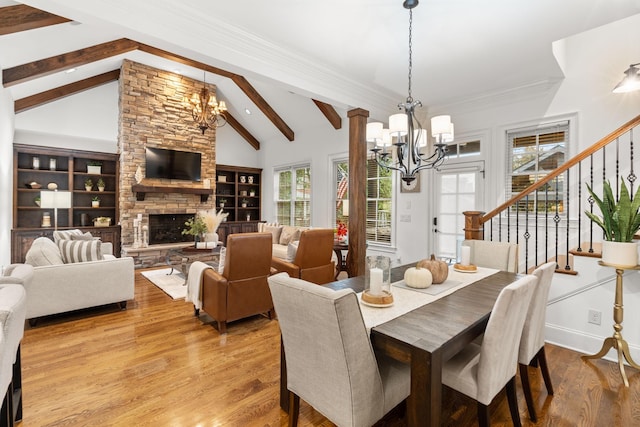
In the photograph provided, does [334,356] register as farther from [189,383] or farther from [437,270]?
[189,383]

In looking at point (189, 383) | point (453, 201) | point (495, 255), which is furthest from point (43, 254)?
point (453, 201)

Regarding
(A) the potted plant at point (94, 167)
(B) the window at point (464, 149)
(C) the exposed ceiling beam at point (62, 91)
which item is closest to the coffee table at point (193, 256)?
(A) the potted plant at point (94, 167)

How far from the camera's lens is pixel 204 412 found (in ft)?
6.32

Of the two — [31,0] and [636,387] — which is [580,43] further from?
[31,0]

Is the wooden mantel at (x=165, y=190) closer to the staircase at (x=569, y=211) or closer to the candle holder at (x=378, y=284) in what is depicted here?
the staircase at (x=569, y=211)

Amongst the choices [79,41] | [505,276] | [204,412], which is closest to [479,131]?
[505,276]

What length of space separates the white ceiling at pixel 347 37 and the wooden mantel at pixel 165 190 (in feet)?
8.82

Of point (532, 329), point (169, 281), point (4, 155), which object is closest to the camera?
point (532, 329)

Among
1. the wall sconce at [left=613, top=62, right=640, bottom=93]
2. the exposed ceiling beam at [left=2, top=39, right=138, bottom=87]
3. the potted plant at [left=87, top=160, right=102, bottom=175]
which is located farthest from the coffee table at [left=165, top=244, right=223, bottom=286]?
the wall sconce at [left=613, top=62, right=640, bottom=93]

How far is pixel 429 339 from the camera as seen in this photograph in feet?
4.43

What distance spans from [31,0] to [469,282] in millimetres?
3586

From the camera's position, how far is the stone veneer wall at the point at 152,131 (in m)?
6.20

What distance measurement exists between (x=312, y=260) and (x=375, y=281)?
2264 millimetres

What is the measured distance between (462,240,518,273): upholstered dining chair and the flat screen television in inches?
239
